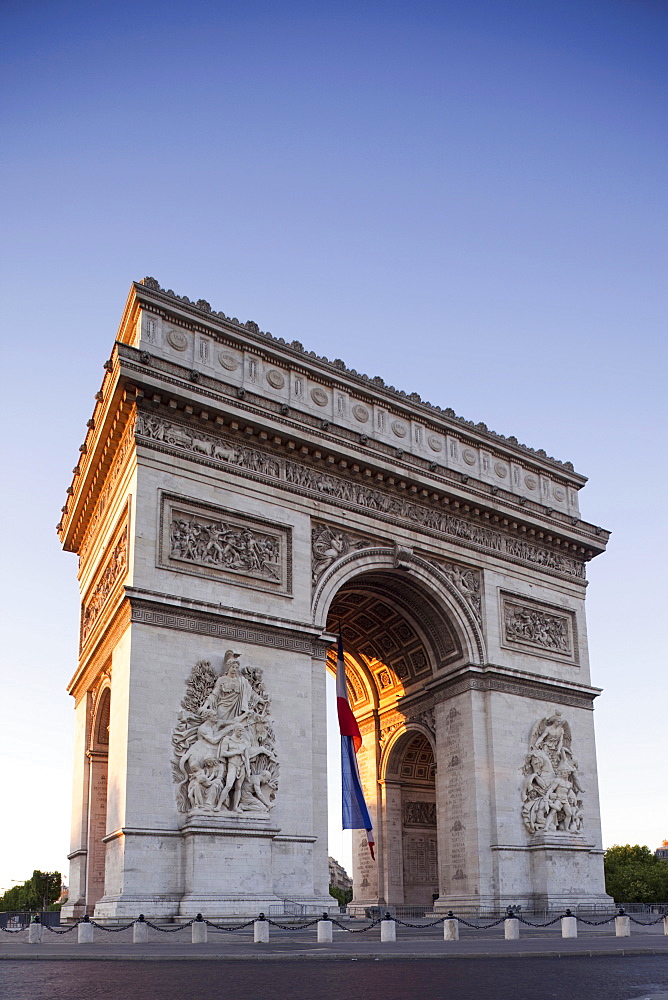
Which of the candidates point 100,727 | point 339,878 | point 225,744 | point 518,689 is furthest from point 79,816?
point 339,878

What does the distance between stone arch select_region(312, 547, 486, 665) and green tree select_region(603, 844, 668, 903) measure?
42852 mm

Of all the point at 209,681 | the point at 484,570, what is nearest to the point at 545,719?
the point at 484,570

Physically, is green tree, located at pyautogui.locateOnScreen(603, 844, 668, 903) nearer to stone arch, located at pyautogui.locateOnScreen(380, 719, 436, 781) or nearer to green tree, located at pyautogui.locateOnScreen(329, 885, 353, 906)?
green tree, located at pyautogui.locateOnScreen(329, 885, 353, 906)

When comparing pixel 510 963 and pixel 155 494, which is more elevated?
pixel 155 494

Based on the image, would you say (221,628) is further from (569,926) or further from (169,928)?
(569,926)

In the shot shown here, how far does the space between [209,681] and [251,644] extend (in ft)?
5.05

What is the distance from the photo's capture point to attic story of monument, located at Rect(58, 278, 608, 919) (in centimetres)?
2162

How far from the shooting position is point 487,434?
31625 millimetres

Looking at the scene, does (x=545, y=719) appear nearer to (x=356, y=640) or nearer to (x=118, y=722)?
(x=356, y=640)

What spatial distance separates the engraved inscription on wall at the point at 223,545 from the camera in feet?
76.0

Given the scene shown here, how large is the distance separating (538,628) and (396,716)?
5390mm

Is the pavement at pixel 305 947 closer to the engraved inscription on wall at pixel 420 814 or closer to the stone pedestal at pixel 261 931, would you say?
the stone pedestal at pixel 261 931

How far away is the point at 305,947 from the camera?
16312mm

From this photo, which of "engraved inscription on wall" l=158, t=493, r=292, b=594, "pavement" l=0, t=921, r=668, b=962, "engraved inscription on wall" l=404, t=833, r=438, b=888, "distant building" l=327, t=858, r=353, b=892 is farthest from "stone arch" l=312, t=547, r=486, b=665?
"distant building" l=327, t=858, r=353, b=892
